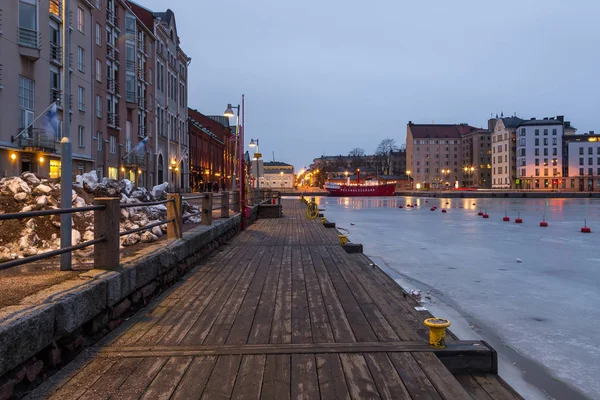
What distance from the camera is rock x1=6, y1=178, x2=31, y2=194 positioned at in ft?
30.5

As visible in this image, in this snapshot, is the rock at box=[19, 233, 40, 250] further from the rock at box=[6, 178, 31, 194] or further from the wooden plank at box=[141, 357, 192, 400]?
the wooden plank at box=[141, 357, 192, 400]

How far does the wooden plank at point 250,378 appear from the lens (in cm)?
339

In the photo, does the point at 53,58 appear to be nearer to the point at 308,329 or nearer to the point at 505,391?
the point at 308,329

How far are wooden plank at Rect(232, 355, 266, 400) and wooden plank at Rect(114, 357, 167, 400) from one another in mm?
698

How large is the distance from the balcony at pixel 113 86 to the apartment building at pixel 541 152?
3383 inches

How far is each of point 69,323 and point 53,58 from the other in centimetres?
3002

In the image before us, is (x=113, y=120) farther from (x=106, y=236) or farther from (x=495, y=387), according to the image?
(x=495, y=387)

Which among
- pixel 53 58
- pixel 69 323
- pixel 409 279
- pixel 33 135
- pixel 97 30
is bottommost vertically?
pixel 409 279

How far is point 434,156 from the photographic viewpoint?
12681 centimetres

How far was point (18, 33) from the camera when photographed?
25.4 m

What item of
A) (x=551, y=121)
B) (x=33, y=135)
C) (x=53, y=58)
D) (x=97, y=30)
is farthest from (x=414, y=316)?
(x=551, y=121)

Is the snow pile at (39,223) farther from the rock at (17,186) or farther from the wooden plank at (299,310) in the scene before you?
the wooden plank at (299,310)

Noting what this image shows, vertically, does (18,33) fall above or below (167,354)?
above

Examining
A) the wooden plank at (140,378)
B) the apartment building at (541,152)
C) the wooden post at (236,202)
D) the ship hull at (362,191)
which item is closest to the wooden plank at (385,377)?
the wooden plank at (140,378)
